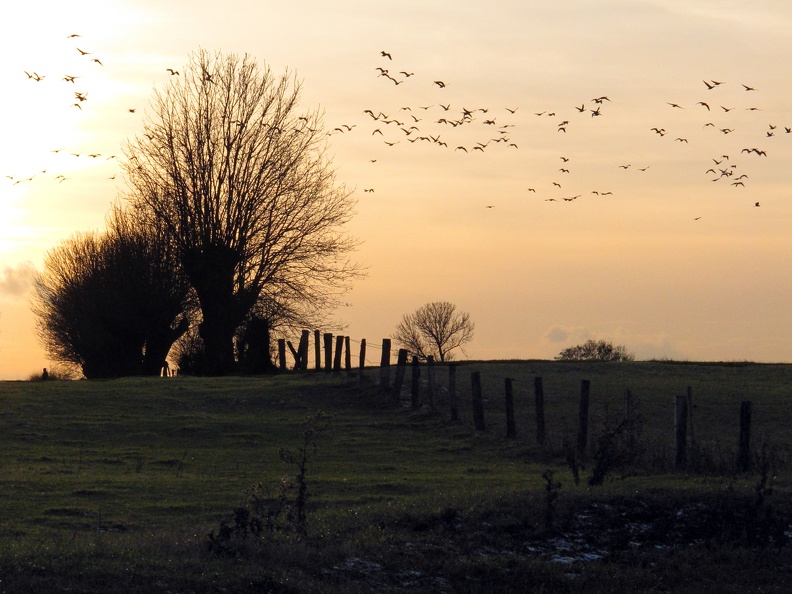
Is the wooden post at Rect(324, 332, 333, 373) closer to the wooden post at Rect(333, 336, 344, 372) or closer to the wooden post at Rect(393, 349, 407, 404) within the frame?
the wooden post at Rect(333, 336, 344, 372)

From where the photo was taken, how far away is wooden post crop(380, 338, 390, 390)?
39000 mm

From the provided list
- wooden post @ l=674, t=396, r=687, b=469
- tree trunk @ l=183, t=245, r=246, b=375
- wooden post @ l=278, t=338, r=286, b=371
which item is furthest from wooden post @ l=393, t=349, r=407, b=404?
tree trunk @ l=183, t=245, r=246, b=375

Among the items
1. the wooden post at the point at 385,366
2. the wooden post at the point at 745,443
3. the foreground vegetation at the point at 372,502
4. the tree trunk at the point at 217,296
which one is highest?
the tree trunk at the point at 217,296

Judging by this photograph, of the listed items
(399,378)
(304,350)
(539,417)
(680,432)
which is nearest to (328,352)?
(304,350)

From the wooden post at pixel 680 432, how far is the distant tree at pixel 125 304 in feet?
129

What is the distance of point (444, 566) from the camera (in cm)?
1425

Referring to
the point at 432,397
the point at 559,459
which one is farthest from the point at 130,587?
the point at 432,397

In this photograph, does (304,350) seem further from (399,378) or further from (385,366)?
(399,378)

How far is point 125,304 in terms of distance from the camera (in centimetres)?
6100

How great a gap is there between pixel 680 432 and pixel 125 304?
4368 cm

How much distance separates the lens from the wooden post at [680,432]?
23.3m

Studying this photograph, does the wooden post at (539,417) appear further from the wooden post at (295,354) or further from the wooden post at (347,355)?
the wooden post at (295,354)

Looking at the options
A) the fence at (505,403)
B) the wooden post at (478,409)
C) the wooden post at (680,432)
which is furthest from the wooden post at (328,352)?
the wooden post at (680,432)

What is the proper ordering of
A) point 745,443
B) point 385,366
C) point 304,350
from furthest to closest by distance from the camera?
point 304,350
point 385,366
point 745,443
